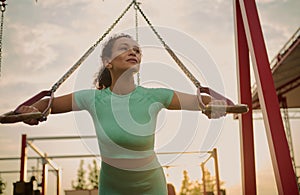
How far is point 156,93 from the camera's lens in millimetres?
2445

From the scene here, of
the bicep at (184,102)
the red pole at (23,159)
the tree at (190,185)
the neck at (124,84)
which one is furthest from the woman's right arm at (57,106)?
the tree at (190,185)

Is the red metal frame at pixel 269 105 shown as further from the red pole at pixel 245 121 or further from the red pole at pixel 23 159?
the red pole at pixel 23 159

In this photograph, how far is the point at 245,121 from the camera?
408cm

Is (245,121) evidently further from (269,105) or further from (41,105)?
(41,105)

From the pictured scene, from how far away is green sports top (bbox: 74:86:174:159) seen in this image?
2.27 m

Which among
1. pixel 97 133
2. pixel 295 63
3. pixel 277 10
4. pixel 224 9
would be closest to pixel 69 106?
pixel 97 133

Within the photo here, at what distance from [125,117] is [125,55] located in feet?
1.17

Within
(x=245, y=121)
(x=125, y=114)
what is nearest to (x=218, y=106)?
(x=125, y=114)

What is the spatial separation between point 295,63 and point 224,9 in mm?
11562

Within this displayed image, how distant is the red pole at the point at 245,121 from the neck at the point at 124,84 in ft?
5.57

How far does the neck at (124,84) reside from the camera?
98.3 inches

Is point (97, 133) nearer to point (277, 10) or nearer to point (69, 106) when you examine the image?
point (69, 106)

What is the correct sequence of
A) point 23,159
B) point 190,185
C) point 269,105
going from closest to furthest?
point 269,105 → point 23,159 → point 190,185

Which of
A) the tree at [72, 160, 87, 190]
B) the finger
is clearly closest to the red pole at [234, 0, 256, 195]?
the finger
